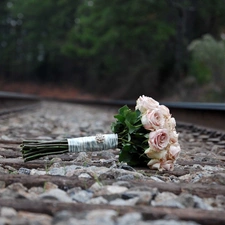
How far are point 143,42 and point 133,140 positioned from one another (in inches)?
935

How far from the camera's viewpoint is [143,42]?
25703 mm

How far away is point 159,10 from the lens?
22797 mm

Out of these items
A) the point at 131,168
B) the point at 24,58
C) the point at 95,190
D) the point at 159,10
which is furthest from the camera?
the point at 24,58

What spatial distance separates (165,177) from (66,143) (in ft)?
1.88

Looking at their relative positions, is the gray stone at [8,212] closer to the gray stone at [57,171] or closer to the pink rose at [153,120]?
the gray stone at [57,171]

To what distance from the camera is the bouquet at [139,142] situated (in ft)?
7.32

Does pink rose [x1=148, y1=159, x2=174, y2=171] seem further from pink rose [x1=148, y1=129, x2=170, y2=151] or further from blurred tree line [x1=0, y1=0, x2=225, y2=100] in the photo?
blurred tree line [x1=0, y1=0, x2=225, y2=100]

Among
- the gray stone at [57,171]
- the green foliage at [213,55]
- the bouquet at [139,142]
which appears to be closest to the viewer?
the gray stone at [57,171]

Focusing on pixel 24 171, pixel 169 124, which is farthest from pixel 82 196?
pixel 169 124

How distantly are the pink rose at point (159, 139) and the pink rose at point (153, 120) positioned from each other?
0.04 metres

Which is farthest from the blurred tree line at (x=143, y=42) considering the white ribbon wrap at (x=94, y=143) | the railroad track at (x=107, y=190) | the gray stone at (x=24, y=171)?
the gray stone at (x=24, y=171)

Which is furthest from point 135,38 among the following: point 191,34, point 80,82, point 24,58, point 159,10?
point 24,58

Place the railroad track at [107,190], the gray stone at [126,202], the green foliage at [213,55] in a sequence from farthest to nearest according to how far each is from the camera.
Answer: the green foliage at [213,55] < the gray stone at [126,202] < the railroad track at [107,190]

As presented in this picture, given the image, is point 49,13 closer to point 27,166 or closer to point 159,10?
point 159,10
